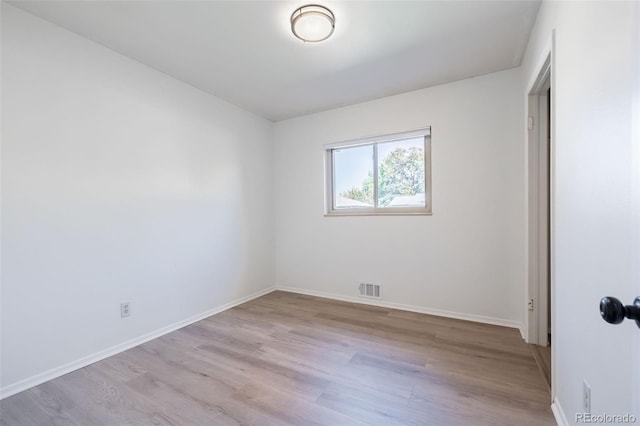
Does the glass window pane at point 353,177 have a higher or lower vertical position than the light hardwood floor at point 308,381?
higher

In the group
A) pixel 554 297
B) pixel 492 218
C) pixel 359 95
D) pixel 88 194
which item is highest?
pixel 359 95

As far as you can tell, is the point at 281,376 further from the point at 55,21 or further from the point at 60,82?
the point at 55,21

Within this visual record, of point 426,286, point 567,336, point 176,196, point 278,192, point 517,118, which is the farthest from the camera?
point 278,192

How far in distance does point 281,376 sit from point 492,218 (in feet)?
7.83

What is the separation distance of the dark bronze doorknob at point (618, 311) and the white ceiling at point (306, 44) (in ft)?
6.42

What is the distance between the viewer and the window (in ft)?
9.97

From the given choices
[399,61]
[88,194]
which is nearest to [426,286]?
[399,61]

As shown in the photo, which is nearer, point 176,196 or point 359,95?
point 176,196

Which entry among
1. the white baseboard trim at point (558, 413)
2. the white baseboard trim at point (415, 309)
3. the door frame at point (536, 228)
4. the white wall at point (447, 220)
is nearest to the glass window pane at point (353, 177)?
the white wall at point (447, 220)

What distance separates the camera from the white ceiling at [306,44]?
178 cm

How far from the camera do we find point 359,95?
3098 mm

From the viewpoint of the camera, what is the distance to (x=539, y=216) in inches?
82.9

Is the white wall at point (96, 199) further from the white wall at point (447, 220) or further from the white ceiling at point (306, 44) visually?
the white wall at point (447, 220)

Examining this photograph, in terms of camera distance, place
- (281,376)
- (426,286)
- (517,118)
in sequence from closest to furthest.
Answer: (281,376) < (517,118) < (426,286)
